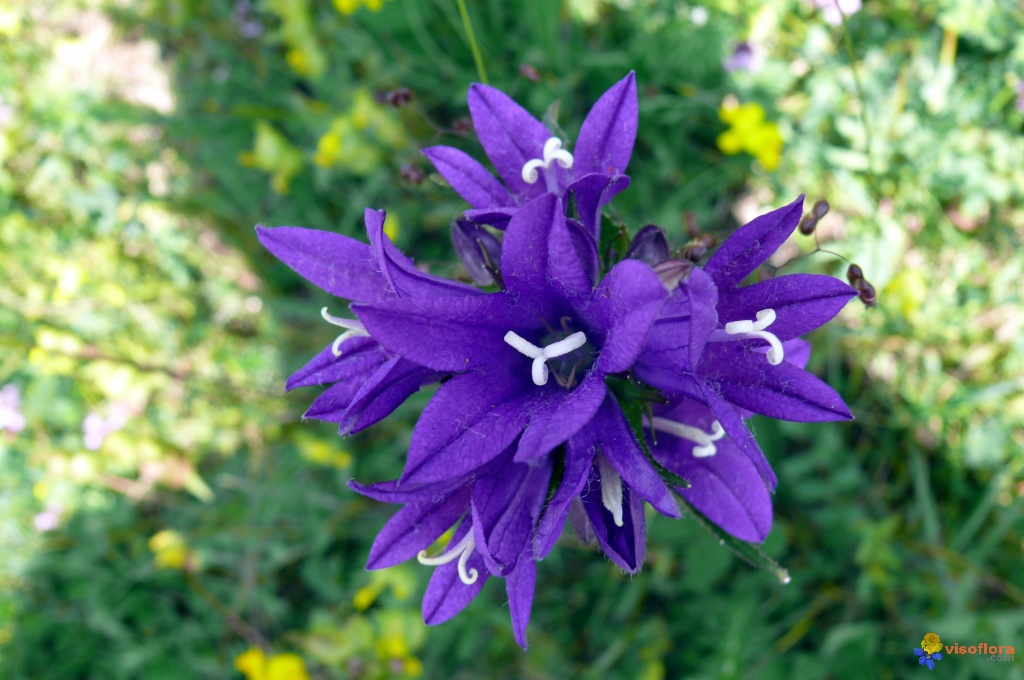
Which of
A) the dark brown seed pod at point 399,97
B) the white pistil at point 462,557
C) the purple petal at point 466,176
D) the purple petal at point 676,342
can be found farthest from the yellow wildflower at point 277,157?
the purple petal at point 676,342

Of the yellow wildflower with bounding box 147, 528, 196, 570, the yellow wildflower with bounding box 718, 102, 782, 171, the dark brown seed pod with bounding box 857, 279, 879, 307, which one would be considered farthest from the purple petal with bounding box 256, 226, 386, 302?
the yellow wildflower with bounding box 147, 528, 196, 570

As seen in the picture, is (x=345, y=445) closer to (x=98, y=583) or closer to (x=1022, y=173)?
(x=98, y=583)

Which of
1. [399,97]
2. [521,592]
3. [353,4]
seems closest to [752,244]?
[521,592]

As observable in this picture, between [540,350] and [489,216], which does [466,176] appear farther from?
[540,350]

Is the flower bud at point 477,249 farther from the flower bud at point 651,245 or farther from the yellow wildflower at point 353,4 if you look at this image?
the yellow wildflower at point 353,4

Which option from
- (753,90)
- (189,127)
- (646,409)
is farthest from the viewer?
(189,127)

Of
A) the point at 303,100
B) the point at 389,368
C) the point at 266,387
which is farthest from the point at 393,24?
the point at 389,368
